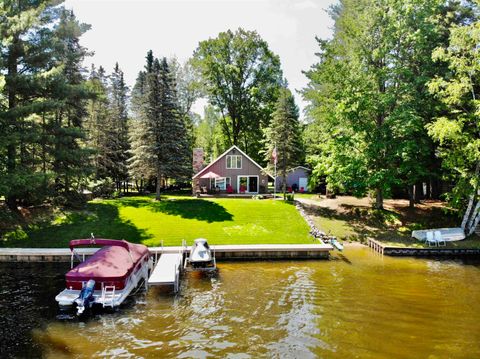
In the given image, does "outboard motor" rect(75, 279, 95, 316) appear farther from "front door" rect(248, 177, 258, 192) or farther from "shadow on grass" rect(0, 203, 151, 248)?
"front door" rect(248, 177, 258, 192)

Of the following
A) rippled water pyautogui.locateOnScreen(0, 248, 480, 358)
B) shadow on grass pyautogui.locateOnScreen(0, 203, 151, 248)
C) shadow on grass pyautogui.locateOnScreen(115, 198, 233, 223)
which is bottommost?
rippled water pyautogui.locateOnScreen(0, 248, 480, 358)

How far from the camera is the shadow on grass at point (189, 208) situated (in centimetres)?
2694

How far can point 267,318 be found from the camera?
502 inches

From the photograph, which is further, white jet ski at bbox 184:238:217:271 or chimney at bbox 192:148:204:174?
chimney at bbox 192:148:204:174

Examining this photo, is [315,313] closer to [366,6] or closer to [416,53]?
[416,53]

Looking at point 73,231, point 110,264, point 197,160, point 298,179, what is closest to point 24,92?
point 73,231

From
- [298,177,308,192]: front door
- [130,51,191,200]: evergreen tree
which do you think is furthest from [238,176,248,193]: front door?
[298,177,308,192]: front door

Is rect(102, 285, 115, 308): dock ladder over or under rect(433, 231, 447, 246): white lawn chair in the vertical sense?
under

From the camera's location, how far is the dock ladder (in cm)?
1321

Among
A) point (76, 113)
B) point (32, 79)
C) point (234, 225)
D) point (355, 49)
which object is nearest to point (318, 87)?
point (355, 49)

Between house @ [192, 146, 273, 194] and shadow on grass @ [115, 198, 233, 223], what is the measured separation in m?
6.99

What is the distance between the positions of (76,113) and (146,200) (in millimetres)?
9734

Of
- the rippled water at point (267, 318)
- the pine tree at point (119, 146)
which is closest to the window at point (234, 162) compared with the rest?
the pine tree at point (119, 146)

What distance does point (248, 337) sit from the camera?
37.2 feet
